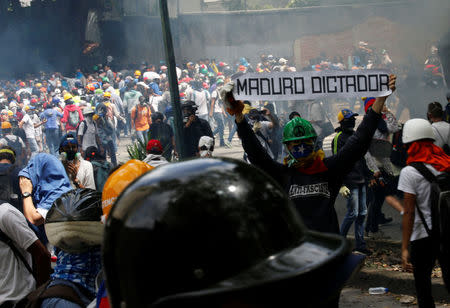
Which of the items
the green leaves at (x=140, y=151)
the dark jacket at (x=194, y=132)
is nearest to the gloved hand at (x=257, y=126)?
the dark jacket at (x=194, y=132)

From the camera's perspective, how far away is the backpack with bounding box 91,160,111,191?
25.2 ft

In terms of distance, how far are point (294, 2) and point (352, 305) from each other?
89.1 ft

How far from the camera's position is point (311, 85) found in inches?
160

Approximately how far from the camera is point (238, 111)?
3.53 meters

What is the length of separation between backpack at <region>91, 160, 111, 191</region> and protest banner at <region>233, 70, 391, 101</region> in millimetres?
3983

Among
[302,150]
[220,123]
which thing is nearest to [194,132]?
[302,150]

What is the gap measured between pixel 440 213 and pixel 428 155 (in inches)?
17.2

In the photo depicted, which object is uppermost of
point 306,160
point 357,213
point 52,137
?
point 306,160

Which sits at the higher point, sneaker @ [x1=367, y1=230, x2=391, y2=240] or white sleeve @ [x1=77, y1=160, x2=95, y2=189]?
white sleeve @ [x1=77, y1=160, x2=95, y2=189]

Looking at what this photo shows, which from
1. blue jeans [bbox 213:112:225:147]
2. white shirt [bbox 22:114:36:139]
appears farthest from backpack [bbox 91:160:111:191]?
white shirt [bbox 22:114:36:139]

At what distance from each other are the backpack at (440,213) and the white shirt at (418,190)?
0.02 metres

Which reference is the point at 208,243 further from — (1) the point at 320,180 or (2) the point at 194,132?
(2) the point at 194,132

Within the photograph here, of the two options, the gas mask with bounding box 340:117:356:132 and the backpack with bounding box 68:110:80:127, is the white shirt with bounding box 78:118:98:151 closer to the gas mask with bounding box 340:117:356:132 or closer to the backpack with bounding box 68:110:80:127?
the backpack with bounding box 68:110:80:127

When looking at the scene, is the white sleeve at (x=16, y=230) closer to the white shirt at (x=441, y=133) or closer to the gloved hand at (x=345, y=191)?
the gloved hand at (x=345, y=191)
